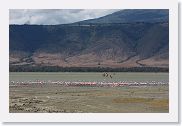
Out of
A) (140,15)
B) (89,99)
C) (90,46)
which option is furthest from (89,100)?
(90,46)

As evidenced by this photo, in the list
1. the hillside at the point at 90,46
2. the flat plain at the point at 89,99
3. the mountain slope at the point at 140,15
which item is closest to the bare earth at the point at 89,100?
the flat plain at the point at 89,99

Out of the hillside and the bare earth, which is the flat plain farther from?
the hillside

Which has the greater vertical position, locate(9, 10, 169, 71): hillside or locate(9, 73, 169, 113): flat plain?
locate(9, 10, 169, 71): hillside

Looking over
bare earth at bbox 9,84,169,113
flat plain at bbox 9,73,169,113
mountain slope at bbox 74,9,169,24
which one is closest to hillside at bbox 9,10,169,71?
mountain slope at bbox 74,9,169,24

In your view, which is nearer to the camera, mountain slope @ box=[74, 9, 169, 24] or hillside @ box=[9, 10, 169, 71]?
mountain slope @ box=[74, 9, 169, 24]

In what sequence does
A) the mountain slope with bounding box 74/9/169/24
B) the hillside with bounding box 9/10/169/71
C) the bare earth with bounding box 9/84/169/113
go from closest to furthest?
1. the bare earth with bounding box 9/84/169/113
2. the mountain slope with bounding box 74/9/169/24
3. the hillside with bounding box 9/10/169/71

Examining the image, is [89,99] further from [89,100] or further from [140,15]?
[140,15]

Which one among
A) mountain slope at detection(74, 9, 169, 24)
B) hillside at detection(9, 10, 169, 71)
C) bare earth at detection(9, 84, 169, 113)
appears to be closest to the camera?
bare earth at detection(9, 84, 169, 113)

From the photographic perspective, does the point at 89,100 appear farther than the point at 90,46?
No

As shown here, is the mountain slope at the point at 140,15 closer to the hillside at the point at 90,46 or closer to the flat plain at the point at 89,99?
the hillside at the point at 90,46
